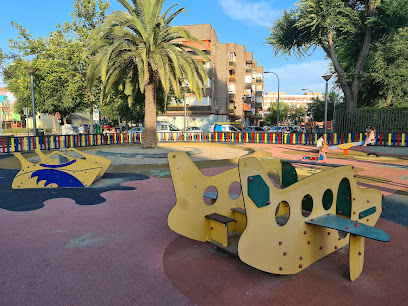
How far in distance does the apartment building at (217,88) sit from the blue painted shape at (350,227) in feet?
124

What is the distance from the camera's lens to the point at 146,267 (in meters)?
3.73

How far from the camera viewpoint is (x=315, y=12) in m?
25.3

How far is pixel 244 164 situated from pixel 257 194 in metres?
0.38

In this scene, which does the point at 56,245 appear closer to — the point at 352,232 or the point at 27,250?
the point at 27,250

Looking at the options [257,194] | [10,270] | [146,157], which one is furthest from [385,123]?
[10,270]

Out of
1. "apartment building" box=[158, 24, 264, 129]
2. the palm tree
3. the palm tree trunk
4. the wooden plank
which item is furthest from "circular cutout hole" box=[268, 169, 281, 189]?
"apartment building" box=[158, 24, 264, 129]

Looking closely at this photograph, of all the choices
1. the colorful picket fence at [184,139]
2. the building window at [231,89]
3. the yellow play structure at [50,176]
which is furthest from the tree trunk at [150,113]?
the building window at [231,89]

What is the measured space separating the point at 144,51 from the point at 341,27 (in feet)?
65.7

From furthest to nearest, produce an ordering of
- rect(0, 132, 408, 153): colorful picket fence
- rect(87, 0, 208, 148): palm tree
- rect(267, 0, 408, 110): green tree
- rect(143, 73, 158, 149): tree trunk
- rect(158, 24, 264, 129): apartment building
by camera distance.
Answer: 1. rect(158, 24, 264, 129): apartment building
2. rect(267, 0, 408, 110): green tree
3. rect(0, 132, 408, 153): colorful picket fence
4. rect(143, 73, 158, 149): tree trunk
5. rect(87, 0, 208, 148): palm tree

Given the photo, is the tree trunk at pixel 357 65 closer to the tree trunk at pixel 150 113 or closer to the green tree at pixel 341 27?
the green tree at pixel 341 27

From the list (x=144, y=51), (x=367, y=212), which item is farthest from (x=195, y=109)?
(x=367, y=212)

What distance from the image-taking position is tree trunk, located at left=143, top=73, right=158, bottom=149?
1742 cm

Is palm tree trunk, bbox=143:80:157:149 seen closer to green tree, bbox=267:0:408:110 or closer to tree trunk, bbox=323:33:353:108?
green tree, bbox=267:0:408:110

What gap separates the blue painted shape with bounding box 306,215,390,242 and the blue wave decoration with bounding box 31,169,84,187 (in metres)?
7.00
